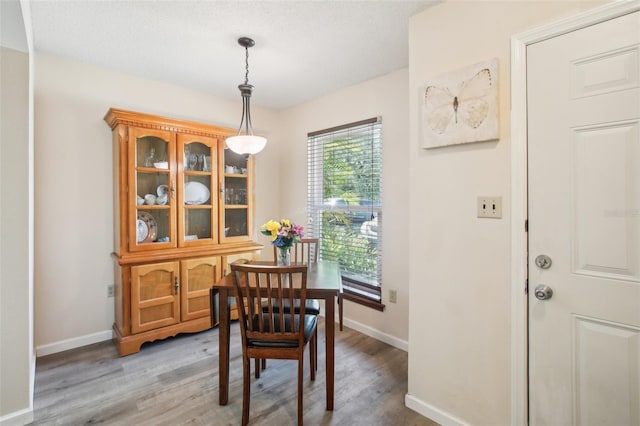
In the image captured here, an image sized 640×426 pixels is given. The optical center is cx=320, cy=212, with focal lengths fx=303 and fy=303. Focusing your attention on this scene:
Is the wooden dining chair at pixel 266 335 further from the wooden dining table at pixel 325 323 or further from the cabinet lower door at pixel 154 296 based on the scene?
the cabinet lower door at pixel 154 296

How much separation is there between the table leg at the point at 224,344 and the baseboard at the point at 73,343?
161 cm

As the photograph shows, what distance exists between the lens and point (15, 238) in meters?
1.75

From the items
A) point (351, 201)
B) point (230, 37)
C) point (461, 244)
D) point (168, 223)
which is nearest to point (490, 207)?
point (461, 244)

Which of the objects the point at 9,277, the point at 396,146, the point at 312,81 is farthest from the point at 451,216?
the point at 9,277

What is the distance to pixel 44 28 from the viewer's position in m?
2.12

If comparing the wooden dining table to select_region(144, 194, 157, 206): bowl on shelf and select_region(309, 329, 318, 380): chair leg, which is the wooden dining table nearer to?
select_region(309, 329, 318, 380): chair leg

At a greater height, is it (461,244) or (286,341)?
(461,244)

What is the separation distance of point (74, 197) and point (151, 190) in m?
0.61

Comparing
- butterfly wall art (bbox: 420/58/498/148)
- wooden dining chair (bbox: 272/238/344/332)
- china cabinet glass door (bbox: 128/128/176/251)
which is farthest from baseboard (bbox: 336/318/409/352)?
china cabinet glass door (bbox: 128/128/176/251)

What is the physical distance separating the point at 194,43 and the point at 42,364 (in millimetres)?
2772

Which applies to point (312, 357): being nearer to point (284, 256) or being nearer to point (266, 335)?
point (266, 335)

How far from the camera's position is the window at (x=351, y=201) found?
2.95 metres

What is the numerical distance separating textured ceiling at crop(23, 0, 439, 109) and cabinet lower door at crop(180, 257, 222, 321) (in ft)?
5.86

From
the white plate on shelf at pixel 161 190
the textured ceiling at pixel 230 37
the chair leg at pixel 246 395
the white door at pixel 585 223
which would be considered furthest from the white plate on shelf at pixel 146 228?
the white door at pixel 585 223
